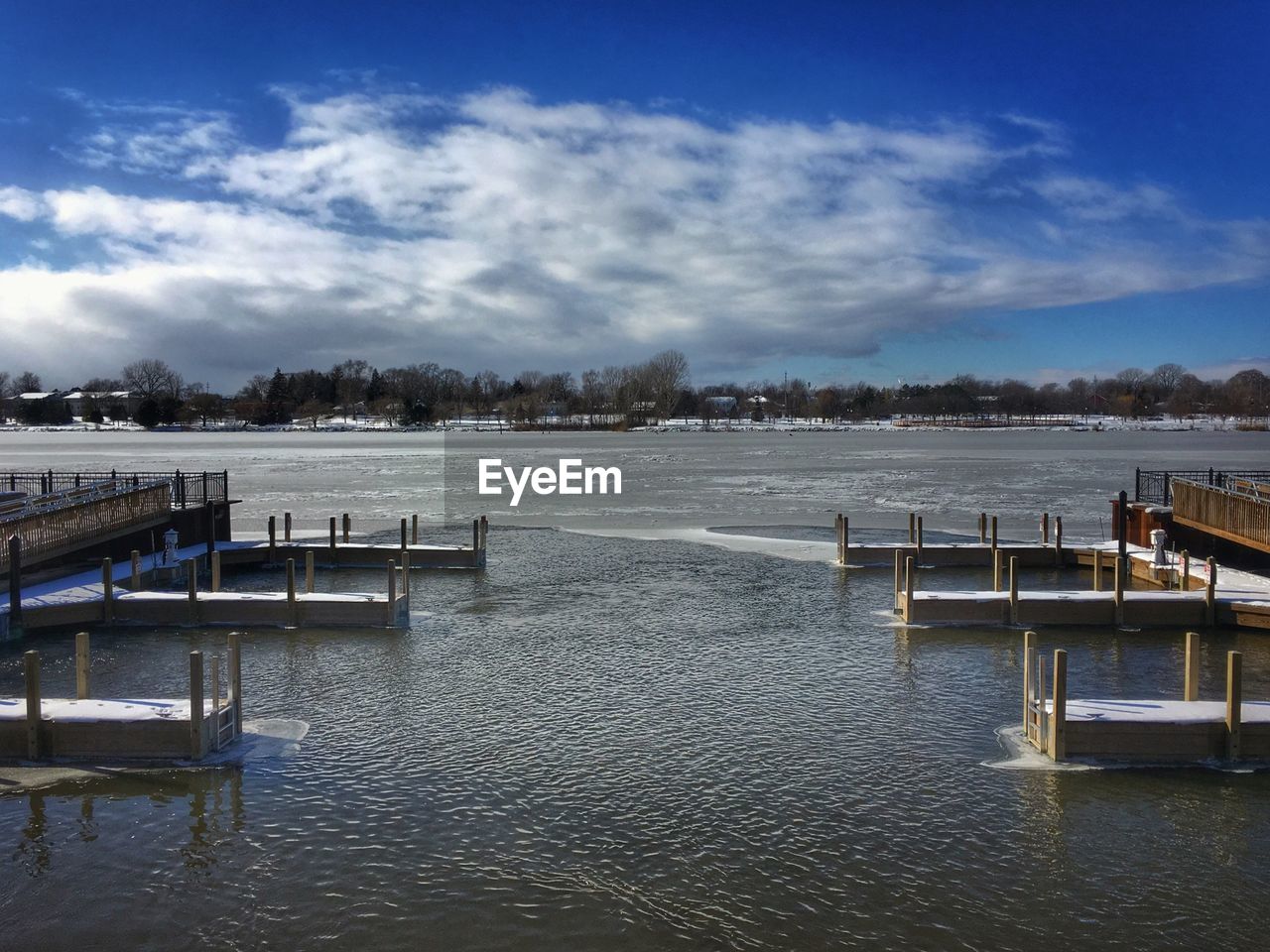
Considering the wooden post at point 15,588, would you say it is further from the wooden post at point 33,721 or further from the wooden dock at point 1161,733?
the wooden dock at point 1161,733

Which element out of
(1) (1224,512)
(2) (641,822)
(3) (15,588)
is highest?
(1) (1224,512)

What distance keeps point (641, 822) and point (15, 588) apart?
48.9 feet

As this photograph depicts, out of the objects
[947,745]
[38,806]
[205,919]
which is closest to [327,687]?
[38,806]

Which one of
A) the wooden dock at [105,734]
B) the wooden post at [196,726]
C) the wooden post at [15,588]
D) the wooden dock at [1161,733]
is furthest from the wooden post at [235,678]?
the wooden dock at [1161,733]

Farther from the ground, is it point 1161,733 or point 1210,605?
point 1210,605

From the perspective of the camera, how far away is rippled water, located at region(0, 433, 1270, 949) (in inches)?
358

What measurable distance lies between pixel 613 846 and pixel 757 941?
2067 millimetres

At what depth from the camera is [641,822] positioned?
435 inches

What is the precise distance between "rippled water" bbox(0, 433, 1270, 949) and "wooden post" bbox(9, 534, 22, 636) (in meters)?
2.93

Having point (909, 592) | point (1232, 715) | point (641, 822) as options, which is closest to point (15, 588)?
point (641, 822)

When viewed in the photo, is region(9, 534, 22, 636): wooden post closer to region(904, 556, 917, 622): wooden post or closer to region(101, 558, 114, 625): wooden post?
region(101, 558, 114, 625): wooden post

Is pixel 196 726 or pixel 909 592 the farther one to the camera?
pixel 909 592

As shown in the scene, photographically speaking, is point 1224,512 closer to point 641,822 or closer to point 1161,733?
point 1161,733

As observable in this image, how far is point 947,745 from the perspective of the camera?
13477 mm
